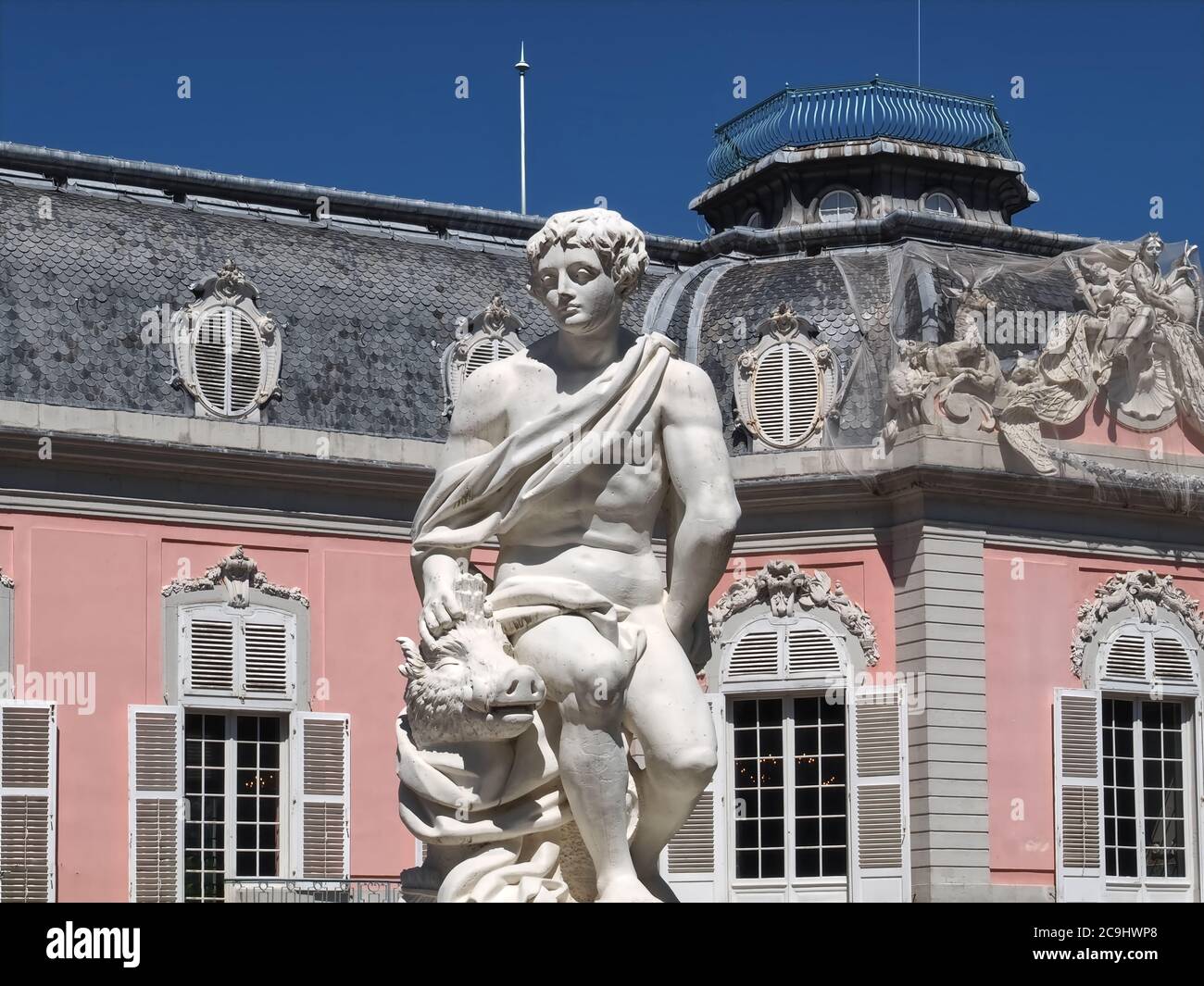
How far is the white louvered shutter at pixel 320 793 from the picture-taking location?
2300cm

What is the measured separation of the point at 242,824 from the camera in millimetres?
22938

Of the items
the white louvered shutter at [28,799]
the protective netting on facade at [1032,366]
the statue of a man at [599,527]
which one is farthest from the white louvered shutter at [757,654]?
the statue of a man at [599,527]

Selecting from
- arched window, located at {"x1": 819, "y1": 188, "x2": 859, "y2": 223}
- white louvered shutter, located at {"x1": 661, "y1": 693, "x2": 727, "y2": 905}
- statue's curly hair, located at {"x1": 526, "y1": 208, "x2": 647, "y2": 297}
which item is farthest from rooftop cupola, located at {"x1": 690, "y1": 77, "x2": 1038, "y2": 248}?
statue's curly hair, located at {"x1": 526, "y1": 208, "x2": 647, "y2": 297}

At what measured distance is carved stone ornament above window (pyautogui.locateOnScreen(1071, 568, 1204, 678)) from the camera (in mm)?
25359

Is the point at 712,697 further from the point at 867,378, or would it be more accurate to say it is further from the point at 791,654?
the point at 867,378

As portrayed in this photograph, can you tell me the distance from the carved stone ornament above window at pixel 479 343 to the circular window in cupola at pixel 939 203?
5.88 metres

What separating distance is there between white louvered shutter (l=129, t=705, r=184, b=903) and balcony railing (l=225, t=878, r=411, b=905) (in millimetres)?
621

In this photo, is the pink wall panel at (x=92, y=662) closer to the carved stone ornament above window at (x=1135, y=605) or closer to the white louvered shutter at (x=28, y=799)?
the white louvered shutter at (x=28, y=799)

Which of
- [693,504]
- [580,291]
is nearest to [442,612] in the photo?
[693,504]

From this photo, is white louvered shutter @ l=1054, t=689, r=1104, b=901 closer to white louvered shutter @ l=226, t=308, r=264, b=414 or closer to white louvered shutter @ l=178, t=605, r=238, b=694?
white louvered shutter @ l=178, t=605, r=238, b=694

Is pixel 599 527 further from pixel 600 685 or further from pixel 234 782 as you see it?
pixel 234 782
